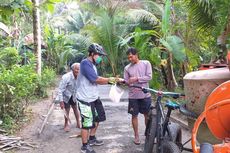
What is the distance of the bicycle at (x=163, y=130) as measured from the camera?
15.1 ft

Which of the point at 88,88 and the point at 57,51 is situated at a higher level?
the point at 57,51

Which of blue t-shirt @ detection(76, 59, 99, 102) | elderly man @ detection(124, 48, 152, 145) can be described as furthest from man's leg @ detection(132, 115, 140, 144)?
blue t-shirt @ detection(76, 59, 99, 102)

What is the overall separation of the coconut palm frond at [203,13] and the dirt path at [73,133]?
97.3 inches

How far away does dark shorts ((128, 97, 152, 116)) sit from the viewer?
6.43 meters

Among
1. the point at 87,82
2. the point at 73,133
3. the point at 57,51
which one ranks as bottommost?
the point at 73,133

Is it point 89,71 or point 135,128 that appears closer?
point 89,71

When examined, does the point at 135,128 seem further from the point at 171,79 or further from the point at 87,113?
the point at 171,79

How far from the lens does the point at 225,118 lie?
2.92 metres

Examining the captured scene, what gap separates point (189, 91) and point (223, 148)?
1064 millimetres

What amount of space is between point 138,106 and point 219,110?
369cm

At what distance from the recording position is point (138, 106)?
257 inches

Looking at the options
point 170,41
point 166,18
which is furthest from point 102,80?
point 166,18

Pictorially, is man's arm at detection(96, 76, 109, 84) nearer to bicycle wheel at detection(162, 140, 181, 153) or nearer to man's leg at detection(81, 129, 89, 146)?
man's leg at detection(81, 129, 89, 146)

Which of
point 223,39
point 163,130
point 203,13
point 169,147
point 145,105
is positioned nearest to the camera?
point 169,147
